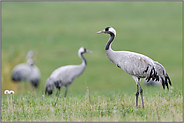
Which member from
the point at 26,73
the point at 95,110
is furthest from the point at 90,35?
the point at 95,110

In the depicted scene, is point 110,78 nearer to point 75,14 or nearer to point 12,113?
point 12,113

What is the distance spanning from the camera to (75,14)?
33844 millimetres

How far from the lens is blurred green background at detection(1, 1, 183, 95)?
62.3 ft

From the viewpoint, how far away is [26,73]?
50.2ft

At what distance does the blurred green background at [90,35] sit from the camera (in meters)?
19.0

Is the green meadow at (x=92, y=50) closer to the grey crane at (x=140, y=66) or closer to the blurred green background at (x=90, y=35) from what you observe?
the blurred green background at (x=90, y=35)

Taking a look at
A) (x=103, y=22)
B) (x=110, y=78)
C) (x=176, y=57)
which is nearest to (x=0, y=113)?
(x=110, y=78)

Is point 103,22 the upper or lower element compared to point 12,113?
upper

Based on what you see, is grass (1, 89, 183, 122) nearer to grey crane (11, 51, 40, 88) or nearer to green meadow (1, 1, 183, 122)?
green meadow (1, 1, 183, 122)

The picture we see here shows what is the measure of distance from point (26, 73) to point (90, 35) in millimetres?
13556

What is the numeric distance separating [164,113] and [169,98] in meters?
1.12

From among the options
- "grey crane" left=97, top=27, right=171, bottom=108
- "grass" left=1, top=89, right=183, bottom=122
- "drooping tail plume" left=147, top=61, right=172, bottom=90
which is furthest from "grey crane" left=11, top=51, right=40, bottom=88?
"drooping tail plume" left=147, top=61, right=172, bottom=90

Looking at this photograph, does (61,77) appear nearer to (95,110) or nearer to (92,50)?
(95,110)

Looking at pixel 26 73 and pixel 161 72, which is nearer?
pixel 161 72
